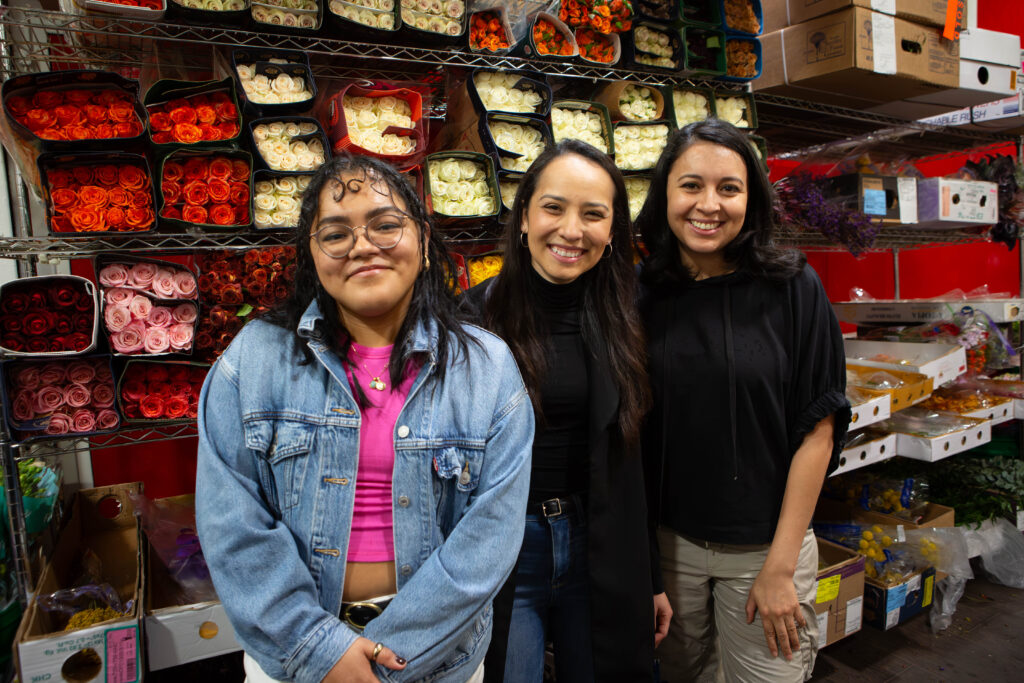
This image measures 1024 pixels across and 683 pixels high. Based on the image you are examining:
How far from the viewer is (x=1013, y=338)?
12.5 feet

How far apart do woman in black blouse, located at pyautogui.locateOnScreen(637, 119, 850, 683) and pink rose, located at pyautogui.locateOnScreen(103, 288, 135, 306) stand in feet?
5.14

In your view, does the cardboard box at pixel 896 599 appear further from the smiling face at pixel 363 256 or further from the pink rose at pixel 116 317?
the pink rose at pixel 116 317

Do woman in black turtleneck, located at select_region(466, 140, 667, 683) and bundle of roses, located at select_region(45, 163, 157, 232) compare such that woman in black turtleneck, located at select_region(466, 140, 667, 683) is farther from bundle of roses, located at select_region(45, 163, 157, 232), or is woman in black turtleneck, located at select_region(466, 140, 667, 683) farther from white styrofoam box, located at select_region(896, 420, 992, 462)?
white styrofoam box, located at select_region(896, 420, 992, 462)

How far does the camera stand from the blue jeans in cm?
152

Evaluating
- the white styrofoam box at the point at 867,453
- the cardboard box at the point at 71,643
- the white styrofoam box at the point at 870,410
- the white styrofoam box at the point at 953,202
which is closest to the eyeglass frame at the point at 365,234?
the cardboard box at the point at 71,643

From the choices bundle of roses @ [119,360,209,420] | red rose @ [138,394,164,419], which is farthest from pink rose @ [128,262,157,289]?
red rose @ [138,394,164,419]

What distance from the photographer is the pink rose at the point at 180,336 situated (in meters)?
1.82

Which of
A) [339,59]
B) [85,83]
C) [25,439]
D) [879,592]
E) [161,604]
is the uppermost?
[339,59]

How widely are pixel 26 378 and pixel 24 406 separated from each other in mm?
80

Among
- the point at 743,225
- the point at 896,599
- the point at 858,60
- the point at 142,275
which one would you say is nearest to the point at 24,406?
the point at 142,275

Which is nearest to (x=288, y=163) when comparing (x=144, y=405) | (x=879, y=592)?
(x=144, y=405)

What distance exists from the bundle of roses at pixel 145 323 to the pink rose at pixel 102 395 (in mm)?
126

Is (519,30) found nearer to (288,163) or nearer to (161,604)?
(288,163)

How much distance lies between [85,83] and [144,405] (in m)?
0.96
